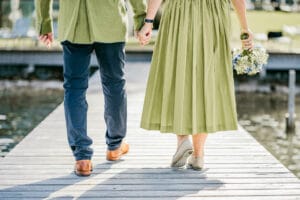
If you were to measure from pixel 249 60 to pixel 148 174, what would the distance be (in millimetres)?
857

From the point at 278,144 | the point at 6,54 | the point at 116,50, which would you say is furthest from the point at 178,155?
the point at 6,54

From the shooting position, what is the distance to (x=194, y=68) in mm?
3572

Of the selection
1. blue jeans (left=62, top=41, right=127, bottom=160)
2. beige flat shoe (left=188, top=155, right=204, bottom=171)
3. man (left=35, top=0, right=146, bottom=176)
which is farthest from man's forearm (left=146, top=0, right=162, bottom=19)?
beige flat shoe (left=188, top=155, right=204, bottom=171)

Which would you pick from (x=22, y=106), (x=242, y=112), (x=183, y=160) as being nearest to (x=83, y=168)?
(x=183, y=160)

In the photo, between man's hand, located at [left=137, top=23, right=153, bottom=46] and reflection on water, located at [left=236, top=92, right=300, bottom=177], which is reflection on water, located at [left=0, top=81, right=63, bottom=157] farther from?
man's hand, located at [left=137, top=23, right=153, bottom=46]

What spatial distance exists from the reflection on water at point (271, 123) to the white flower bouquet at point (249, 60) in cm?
285

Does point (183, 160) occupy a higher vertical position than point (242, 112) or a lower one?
higher

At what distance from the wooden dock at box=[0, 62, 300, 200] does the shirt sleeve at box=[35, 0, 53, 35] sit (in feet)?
2.64

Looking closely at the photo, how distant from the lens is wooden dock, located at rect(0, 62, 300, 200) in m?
3.31

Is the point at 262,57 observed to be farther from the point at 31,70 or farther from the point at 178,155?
the point at 31,70

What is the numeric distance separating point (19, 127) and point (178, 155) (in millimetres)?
5421

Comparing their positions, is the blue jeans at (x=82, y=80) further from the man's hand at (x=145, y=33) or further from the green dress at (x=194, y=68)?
the green dress at (x=194, y=68)

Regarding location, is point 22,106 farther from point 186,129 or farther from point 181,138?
point 186,129

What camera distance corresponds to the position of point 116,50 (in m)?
3.61
